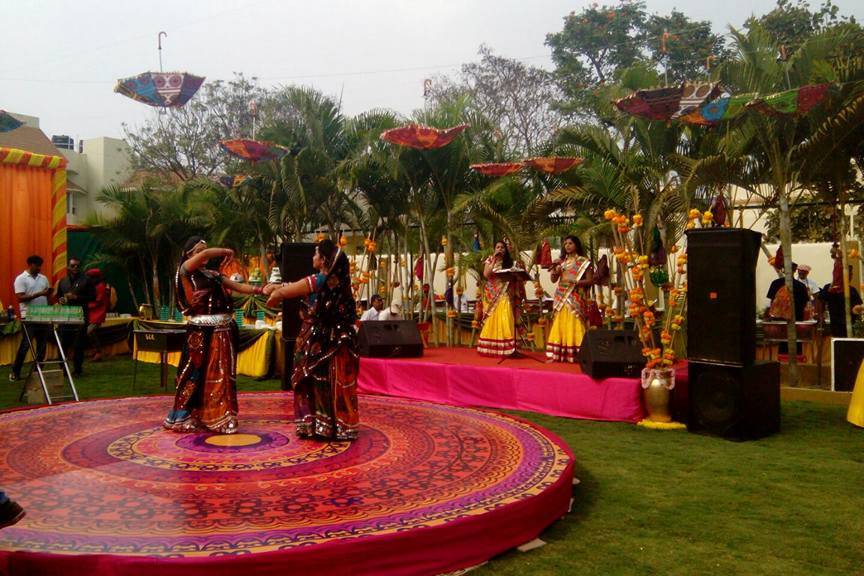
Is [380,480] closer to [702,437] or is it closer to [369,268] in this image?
[702,437]

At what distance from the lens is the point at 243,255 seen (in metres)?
14.8

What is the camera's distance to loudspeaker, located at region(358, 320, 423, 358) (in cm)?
818

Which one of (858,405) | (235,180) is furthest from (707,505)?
(235,180)

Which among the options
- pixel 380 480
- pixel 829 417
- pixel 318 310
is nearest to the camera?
pixel 380 480

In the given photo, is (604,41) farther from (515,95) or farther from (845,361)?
(845,361)

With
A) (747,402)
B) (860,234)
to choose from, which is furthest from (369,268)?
(860,234)

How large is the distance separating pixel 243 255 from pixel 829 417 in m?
11.3

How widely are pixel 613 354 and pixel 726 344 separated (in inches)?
40.3

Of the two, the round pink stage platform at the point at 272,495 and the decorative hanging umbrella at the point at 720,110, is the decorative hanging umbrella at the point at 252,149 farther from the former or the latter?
the decorative hanging umbrella at the point at 720,110

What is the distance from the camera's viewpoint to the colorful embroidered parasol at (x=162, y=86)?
9141 millimetres

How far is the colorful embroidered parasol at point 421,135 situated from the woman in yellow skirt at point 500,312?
180cm

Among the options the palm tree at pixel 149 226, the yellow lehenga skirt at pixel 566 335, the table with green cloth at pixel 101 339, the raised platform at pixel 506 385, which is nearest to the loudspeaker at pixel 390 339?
the raised platform at pixel 506 385

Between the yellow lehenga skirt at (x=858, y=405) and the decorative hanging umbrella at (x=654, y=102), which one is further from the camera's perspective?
the decorative hanging umbrella at (x=654, y=102)

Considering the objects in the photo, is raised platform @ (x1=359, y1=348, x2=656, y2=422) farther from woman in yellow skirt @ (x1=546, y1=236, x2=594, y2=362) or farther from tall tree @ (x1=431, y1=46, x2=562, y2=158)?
tall tree @ (x1=431, y1=46, x2=562, y2=158)
